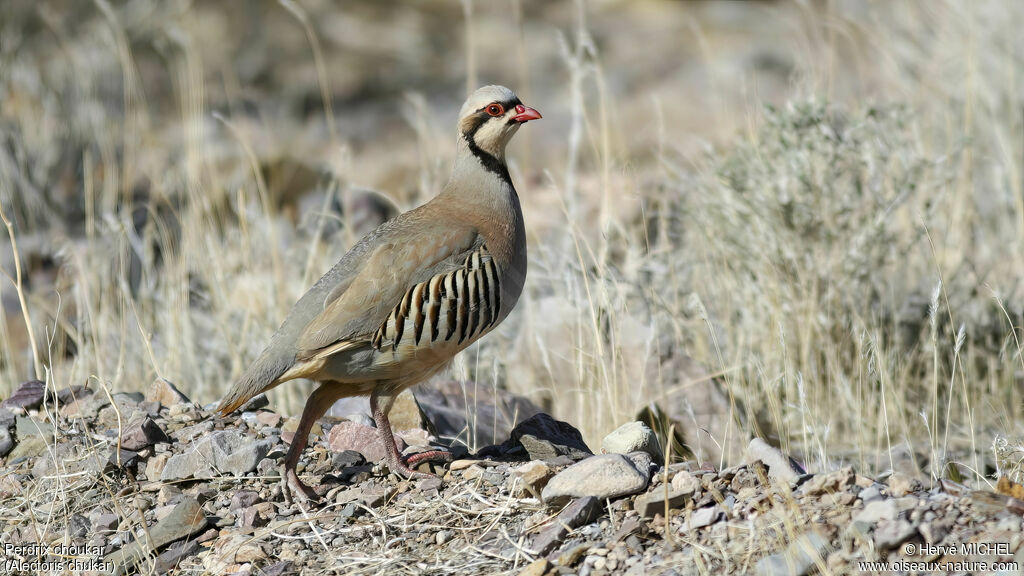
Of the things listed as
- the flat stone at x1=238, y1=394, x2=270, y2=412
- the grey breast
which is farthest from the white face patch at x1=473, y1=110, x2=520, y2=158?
the flat stone at x1=238, y1=394, x2=270, y2=412

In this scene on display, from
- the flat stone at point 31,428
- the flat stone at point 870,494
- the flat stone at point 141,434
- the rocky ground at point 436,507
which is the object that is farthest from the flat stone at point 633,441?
the flat stone at point 31,428

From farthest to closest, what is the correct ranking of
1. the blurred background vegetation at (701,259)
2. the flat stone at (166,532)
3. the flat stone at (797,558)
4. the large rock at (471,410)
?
the blurred background vegetation at (701,259), the large rock at (471,410), the flat stone at (166,532), the flat stone at (797,558)

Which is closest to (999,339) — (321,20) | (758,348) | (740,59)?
(758,348)

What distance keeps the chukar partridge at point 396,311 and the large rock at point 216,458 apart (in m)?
0.18

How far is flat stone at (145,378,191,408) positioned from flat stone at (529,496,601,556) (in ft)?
6.10

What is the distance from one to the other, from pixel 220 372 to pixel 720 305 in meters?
2.75

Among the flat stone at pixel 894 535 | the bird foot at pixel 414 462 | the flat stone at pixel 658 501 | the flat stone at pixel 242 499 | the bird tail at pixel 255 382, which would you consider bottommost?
the flat stone at pixel 242 499

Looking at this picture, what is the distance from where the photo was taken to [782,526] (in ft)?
9.57

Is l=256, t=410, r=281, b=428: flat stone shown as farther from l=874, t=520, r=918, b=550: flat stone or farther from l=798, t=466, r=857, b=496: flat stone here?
l=874, t=520, r=918, b=550: flat stone

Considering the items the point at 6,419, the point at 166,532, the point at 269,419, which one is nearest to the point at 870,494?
the point at 166,532

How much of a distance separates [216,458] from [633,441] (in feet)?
4.88

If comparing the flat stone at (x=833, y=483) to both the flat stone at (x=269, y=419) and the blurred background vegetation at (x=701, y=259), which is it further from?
the flat stone at (x=269, y=419)

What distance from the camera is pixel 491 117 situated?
436cm

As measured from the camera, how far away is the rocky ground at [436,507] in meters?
2.84
